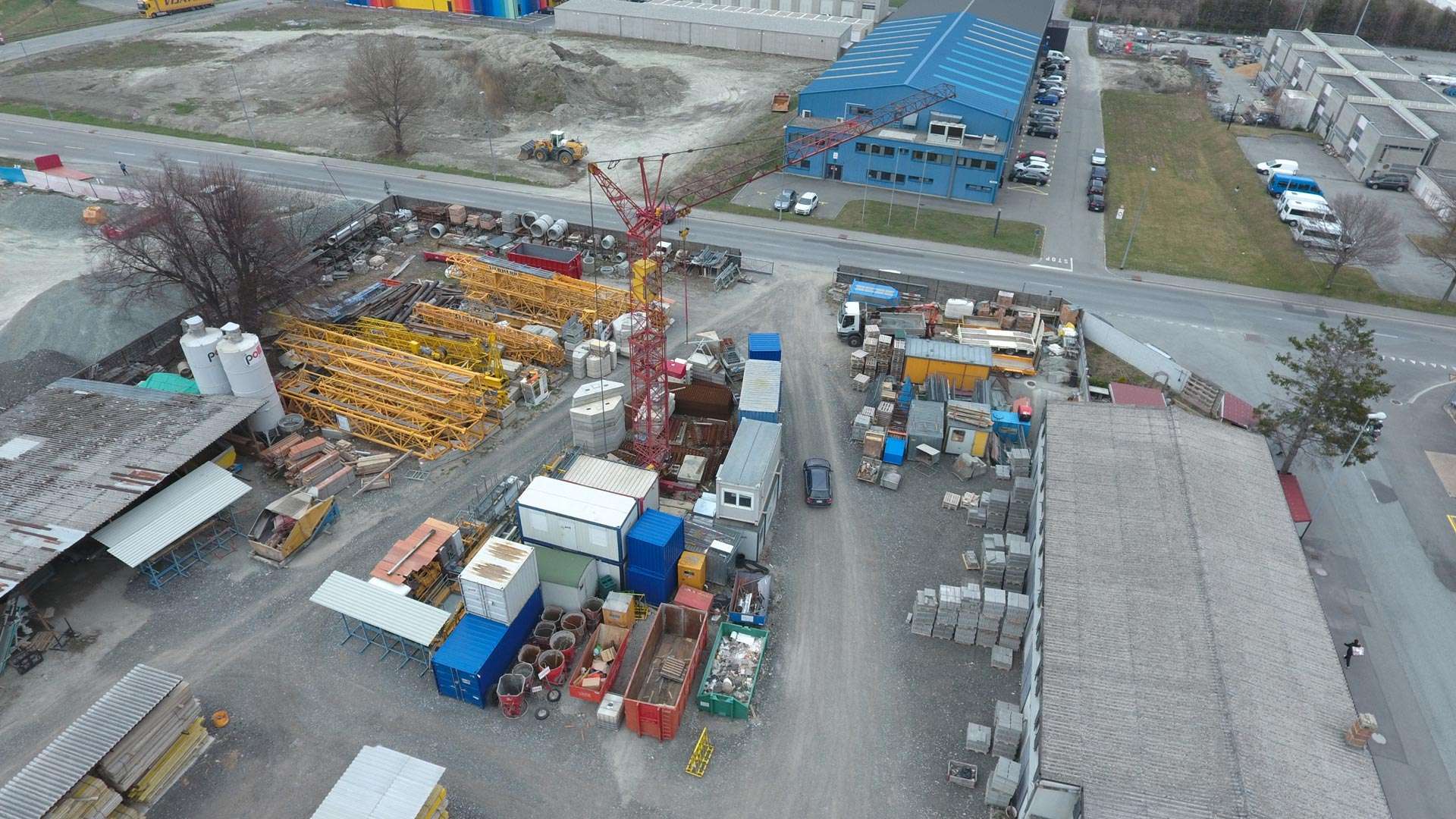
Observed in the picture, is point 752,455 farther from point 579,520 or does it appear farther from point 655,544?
point 579,520

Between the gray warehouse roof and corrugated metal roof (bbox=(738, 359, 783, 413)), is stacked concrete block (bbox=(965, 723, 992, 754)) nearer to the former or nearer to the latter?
the gray warehouse roof

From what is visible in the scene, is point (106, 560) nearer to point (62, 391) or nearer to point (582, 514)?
point (62, 391)

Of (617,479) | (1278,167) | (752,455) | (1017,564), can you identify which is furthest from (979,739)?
(1278,167)

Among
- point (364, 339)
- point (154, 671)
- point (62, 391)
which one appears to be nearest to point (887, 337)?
point (364, 339)

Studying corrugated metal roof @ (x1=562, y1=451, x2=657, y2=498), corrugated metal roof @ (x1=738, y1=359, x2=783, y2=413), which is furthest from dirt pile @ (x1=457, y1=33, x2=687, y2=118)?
corrugated metal roof @ (x1=562, y1=451, x2=657, y2=498)

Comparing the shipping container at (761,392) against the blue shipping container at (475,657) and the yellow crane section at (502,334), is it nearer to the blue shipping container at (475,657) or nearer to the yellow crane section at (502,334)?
the yellow crane section at (502,334)
